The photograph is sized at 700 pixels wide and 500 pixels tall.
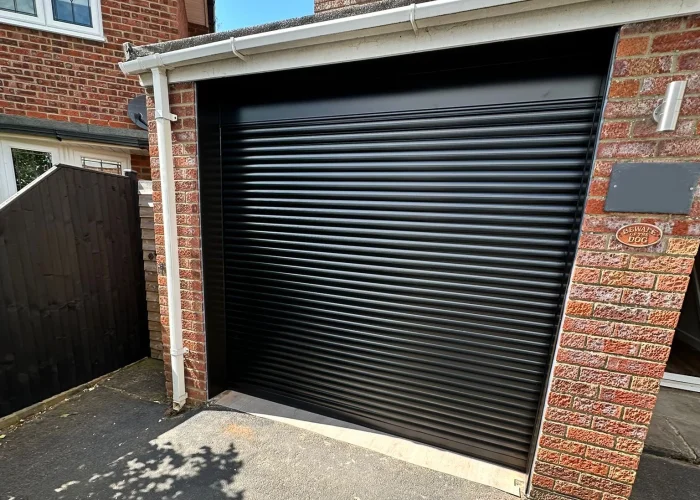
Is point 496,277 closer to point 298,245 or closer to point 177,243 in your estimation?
point 298,245

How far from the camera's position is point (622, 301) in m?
1.49

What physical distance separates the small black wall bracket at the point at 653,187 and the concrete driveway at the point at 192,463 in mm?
1783

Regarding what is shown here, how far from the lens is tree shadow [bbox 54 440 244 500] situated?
6.00ft

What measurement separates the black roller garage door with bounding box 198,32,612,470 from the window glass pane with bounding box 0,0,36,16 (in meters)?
4.06

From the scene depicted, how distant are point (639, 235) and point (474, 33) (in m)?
1.27

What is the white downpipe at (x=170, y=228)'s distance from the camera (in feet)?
7.27

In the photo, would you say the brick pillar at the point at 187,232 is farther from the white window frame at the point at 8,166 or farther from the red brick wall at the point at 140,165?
the white window frame at the point at 8,166

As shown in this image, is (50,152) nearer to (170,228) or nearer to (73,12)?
(73,12)

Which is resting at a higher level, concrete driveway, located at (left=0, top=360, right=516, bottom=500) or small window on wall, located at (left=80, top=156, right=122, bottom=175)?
small window on wall, located at (left=80, top=156, right=122, bottom=175)

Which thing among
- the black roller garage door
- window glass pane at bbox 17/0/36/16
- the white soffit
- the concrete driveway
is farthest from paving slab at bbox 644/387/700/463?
the white soffit

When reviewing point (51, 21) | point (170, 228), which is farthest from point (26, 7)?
point (170, 228)

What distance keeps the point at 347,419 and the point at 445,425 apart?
770mm

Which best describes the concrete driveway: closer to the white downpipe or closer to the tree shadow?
the tree shadow

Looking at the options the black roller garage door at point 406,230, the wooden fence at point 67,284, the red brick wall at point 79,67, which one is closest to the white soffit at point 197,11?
the red brick wall at point 79,67
